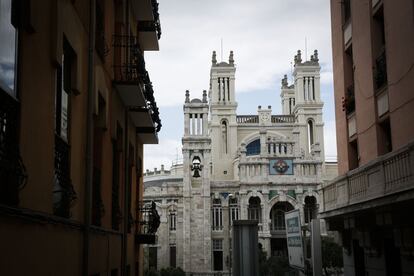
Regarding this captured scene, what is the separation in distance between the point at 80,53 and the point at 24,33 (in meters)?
2.74

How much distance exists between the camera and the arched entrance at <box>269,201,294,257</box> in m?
75.1

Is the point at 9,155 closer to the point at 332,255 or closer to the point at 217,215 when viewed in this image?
the point at 332,255

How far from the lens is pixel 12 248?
4918 mm

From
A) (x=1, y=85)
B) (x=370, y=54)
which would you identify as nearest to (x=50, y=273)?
(x=1, y=85)

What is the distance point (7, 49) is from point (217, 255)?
72.1 m

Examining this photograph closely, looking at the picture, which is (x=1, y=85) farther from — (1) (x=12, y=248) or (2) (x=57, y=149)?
(2) (x=57, y=149)

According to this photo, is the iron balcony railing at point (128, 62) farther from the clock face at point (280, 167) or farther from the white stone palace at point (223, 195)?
the clock face at point (280, 167)

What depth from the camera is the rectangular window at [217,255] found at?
75188 mm

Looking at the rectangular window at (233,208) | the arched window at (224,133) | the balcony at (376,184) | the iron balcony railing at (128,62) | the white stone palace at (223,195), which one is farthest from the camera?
the arched window at (224,133)

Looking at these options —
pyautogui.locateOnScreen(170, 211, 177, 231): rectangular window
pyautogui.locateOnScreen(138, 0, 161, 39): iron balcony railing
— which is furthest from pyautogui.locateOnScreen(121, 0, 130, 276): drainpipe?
pyautogui.locateOnScreen(170, 211, 177, 231): rectangular window

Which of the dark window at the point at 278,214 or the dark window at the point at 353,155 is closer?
the dark window at the point at 353,155

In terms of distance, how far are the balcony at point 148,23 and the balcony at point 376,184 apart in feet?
21.6

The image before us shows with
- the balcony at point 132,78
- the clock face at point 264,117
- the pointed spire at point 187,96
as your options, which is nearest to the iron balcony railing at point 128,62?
the balcony at point 132,78

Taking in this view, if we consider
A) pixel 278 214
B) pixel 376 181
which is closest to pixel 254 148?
pixel 278 214
